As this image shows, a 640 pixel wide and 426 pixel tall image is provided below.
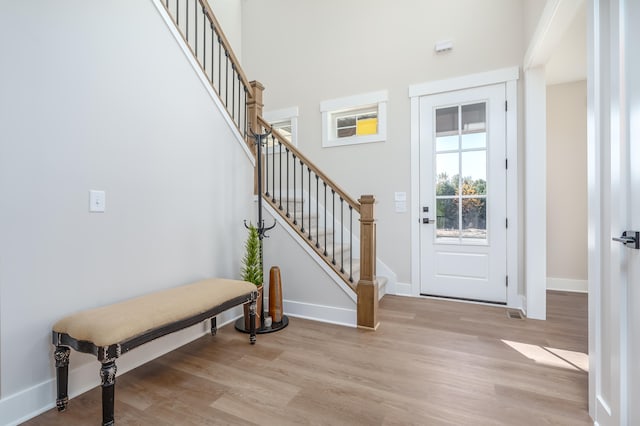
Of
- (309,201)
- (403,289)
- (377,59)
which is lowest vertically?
(403,289)

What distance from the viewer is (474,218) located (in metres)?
3.51

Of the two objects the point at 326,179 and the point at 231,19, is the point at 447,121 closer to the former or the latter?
the point at 326,179

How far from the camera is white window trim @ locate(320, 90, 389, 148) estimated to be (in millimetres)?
3924

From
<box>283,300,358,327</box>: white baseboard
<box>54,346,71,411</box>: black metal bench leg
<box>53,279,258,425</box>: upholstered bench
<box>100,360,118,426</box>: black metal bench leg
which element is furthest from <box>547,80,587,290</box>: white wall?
<box>54,346,71,411</box>: black metal bench leg

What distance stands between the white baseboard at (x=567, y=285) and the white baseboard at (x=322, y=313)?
3079mm

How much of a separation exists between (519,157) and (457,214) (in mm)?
882

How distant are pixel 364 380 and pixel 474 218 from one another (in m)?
2.43

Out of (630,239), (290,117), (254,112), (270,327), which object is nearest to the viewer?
(630,239)

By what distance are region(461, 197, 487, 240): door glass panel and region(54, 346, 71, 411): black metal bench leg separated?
3.69m

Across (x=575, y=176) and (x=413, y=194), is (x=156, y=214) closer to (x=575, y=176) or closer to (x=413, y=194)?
(x=413, y=194)

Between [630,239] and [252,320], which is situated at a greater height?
[630,239]

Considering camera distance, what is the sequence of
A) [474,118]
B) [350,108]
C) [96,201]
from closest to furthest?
[96,201] < [474,118] < [350,108]

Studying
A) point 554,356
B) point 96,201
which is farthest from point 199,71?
point 554,356

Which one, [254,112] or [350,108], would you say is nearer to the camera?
[254,112]
